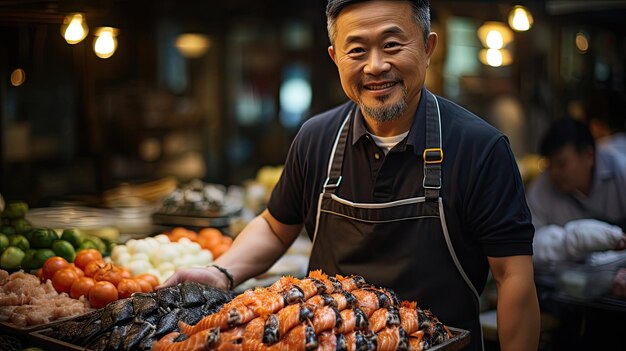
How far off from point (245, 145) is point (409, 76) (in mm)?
9313

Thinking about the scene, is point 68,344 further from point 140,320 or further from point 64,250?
point 64,250

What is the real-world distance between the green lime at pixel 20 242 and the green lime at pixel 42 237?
27 millimetres

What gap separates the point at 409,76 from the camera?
8.16 ft

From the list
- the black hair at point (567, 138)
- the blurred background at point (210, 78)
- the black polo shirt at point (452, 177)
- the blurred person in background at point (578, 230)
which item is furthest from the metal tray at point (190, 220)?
the black hair at point (567, 138)

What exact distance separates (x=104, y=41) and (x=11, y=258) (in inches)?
47.8

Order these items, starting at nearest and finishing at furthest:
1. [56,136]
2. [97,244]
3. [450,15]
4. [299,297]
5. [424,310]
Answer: [299,297]
[424,310]
[97,244]
[450,15]
[56,136]

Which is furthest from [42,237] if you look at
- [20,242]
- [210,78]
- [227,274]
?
[210,78]

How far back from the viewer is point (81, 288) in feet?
9.18

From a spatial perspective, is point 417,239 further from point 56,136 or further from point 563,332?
point 56,136

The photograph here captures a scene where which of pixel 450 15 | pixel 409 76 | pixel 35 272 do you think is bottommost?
pixel 35 272

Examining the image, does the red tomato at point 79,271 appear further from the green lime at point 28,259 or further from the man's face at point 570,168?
the man's face at point 570,168

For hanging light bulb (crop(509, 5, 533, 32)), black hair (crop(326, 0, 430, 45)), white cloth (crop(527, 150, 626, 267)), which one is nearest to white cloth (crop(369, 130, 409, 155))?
black hair (crop(326, 0, 430, 45))

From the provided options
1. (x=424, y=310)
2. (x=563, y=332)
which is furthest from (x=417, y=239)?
(x=563, y=332)

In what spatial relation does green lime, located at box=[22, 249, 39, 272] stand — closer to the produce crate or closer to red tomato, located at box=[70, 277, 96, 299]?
red tomato, located at box=[70, 277, 96, 299]
